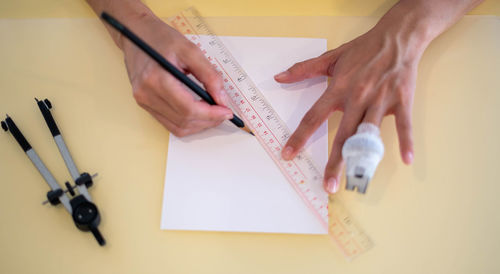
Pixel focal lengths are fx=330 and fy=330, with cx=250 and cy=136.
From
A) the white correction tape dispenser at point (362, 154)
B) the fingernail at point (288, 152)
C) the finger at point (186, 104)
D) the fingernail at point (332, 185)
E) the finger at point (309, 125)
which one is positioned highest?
the finger at point (186, 104)

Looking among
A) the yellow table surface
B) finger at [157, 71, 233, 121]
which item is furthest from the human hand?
finger at [157, 71, 233, 121]

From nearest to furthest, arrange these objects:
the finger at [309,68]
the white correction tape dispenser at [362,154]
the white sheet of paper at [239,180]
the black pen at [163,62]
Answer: the black pen at [163,62], the white correction tape dispenser at [362,154], the white sheet of paper at [239,180], the finger at [309,68]

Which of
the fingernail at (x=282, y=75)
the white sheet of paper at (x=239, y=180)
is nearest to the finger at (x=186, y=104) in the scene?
the white sheet of paper at (x=239, y=180)

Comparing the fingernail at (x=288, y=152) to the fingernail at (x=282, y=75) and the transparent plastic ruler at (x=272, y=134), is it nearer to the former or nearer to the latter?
the transparent plastic ruler at (x=272, y=134)

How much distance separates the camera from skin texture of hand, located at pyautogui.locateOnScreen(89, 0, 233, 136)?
923 mm

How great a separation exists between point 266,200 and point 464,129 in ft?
2.26

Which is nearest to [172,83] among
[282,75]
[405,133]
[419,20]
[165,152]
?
[165,152]

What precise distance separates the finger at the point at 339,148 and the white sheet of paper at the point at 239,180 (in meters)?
0.06

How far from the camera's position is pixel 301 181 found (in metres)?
1.00

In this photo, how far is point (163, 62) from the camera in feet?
2.82

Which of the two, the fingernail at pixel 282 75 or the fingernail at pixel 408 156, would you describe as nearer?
the fingernail at pixel 408 156

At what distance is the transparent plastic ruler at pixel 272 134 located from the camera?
0.97m

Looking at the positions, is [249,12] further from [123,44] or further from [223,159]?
[223,159]

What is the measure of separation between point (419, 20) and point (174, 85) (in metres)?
0.82
